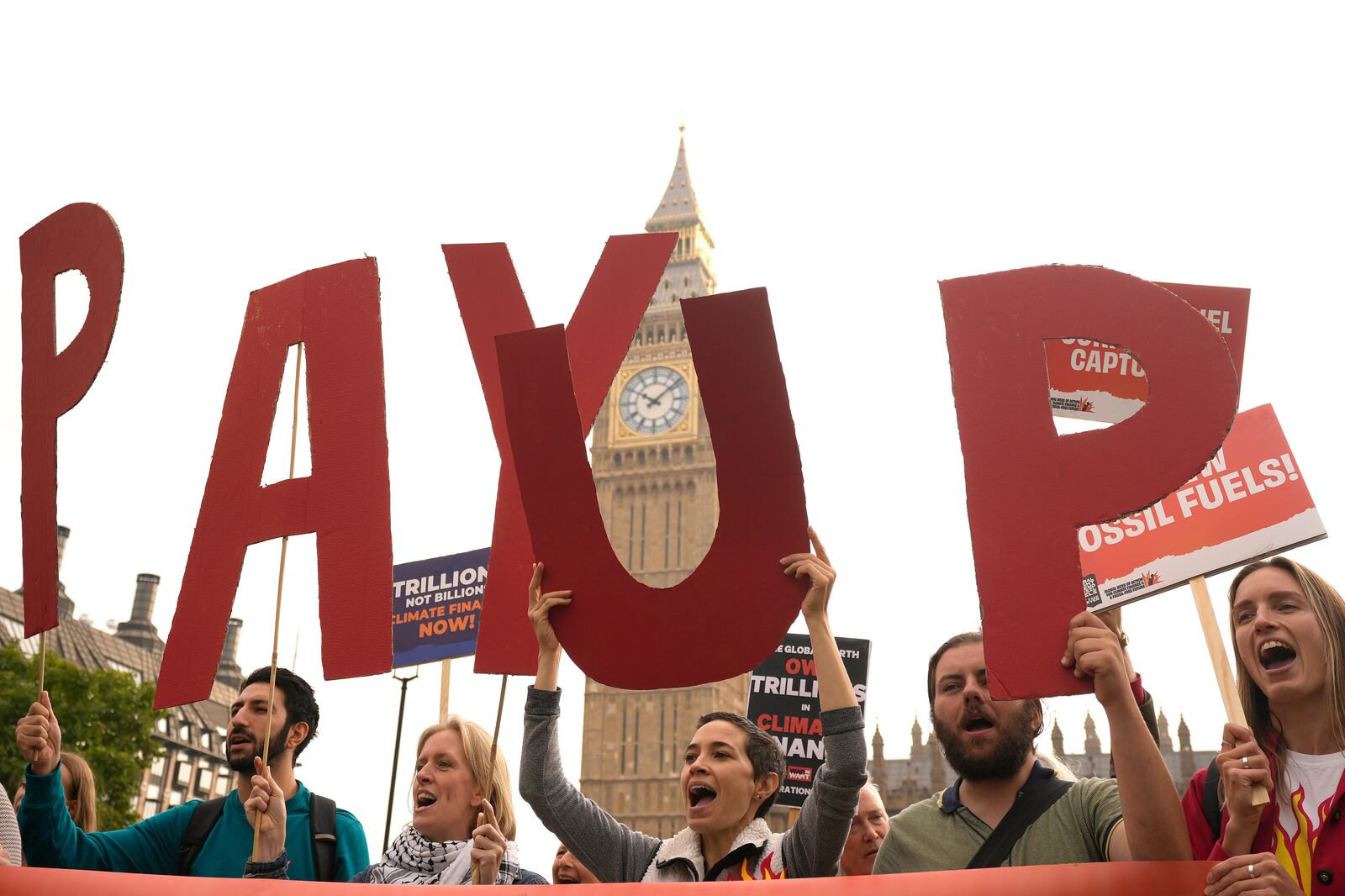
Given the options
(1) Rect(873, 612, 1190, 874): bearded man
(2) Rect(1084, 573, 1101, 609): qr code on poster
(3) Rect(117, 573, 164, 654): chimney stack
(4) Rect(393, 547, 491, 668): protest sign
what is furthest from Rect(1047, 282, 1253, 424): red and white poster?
(3) Rect(117, 573, 164, 654): chimney stack

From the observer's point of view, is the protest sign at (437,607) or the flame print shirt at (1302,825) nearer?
the flame print shirt at (1302,825)

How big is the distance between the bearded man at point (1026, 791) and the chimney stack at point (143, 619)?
5781 cm

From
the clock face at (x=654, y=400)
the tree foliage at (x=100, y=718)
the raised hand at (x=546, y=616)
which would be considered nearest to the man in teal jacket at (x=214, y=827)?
the raised hand at (x=546, y=616)

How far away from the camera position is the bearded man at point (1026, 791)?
92.4 inches

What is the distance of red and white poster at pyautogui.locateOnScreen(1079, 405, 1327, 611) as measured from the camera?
4.13m

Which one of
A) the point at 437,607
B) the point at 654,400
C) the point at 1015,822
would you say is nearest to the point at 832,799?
the point at 1015,822

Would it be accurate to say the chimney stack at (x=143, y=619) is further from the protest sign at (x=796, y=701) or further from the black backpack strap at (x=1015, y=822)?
the black backpack strap at (x=1015, y=822)

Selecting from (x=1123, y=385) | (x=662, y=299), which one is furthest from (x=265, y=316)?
(x=662, y=299)

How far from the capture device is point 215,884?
9.54 feet

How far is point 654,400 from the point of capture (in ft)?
160

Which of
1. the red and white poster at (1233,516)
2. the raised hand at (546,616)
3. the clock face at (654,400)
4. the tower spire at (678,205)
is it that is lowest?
the raised hand at (546,616)

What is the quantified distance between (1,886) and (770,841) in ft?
6.51

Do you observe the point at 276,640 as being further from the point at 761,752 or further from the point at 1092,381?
the point at 1092,381

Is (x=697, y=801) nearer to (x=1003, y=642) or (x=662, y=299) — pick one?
(x=1003, y=642)
